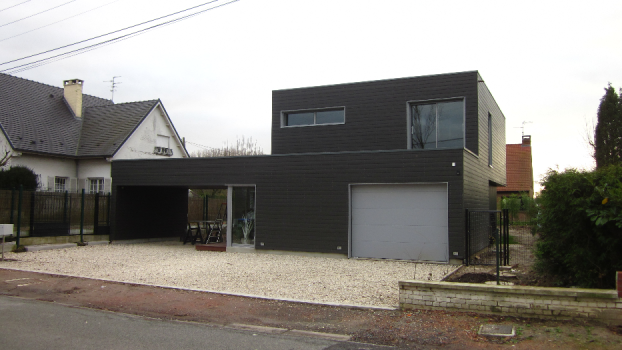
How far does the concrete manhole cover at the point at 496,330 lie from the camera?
6.16 m

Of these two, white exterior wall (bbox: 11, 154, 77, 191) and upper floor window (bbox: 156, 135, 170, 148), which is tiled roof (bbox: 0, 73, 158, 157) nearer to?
white exterior wall (bbox: 11, 154, 77, 191)

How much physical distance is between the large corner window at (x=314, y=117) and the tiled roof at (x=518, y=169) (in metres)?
23.1

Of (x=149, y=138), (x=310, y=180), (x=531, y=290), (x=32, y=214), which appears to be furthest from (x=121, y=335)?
(x=149, y=138)

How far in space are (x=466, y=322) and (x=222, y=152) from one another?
43.0 metres

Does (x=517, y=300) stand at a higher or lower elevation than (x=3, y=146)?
lower

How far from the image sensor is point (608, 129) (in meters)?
25.1

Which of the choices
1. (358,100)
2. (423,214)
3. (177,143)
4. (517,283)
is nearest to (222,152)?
(177,143)

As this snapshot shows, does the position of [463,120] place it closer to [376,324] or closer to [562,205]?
[562,205]

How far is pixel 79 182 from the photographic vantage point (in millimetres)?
24203

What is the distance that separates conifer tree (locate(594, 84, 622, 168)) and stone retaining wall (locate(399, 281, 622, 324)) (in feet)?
67.7

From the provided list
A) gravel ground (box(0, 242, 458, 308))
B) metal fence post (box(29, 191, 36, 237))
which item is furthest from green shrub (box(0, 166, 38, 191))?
gravel ground (box(0, 242, 458, 308))

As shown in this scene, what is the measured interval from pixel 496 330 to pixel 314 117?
42.7ft

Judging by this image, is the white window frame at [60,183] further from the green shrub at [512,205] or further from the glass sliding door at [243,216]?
the green shrub at [512,205]

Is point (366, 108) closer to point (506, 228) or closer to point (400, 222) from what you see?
point (400, 222)
